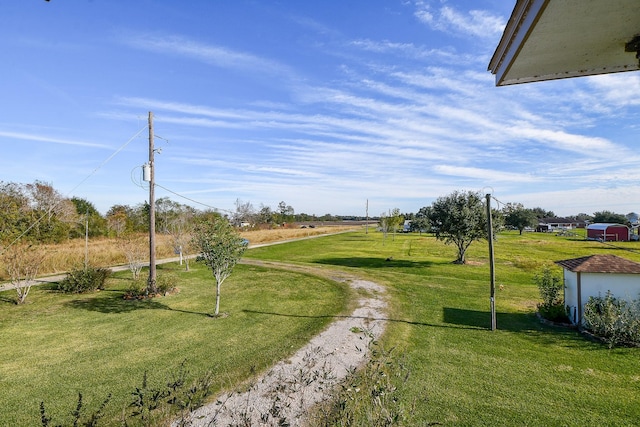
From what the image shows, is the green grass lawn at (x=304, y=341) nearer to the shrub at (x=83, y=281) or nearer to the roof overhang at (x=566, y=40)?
the shrub at (x=83, y=281)

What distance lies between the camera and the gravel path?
179 inches

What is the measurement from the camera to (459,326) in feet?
40.2

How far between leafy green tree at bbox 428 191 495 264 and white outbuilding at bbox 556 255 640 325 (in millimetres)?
14659

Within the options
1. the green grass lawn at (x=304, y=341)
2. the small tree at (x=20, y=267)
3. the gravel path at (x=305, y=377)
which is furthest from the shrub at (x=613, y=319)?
the small tree at (x=20, y=267)

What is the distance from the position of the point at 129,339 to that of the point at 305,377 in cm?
862

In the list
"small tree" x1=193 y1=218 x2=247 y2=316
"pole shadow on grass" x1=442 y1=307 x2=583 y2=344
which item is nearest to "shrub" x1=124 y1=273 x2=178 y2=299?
"small tree" x1=193 y1=218 x2=247 y2=316

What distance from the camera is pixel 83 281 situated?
55.6ft

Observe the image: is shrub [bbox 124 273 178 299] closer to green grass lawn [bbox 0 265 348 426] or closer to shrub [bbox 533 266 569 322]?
green grass lawn [bbox 0 265 348 426]

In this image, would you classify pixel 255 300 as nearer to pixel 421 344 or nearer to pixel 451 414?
pixel 421 344

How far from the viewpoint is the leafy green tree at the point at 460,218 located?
88.8ft

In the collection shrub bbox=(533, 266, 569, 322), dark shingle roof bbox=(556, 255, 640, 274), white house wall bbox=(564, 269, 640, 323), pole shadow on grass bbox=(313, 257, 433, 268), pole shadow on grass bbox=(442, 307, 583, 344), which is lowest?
pole shadow on grass bbox=(442, 307, 583, 344)

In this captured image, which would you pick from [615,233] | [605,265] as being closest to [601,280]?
[605,265]

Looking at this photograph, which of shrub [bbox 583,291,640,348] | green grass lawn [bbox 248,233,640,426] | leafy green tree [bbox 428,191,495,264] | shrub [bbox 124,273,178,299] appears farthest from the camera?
leafy green tree [bbox 428,191,495,264]

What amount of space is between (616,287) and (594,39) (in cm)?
1385
